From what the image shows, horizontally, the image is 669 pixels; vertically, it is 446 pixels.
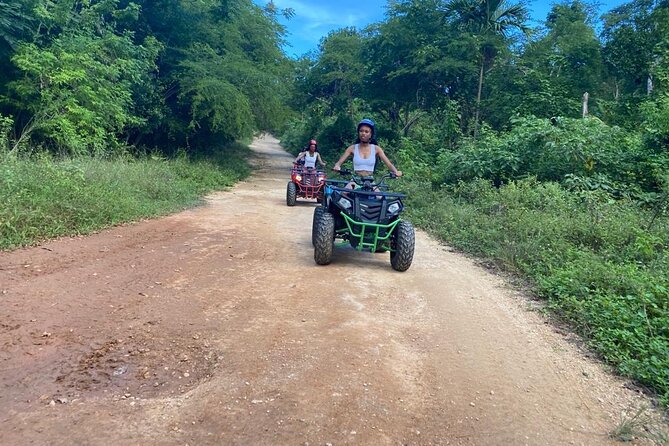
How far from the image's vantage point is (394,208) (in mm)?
6078

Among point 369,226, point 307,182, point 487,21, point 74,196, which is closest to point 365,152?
point 369,226

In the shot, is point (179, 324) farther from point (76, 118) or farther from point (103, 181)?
point (76, 118)

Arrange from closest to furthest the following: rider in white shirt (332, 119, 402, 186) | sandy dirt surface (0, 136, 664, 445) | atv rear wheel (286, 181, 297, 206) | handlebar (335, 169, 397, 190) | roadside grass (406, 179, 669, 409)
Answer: sandy dirt surface (0, 136, 664, 445) → roadside grass (406, 179, 669, 409) → handlebar (335, 169, 397, 190) → rider in white shirt (332, 119, 402, 186) → atv rear wheel (286, 181, 297, 206)

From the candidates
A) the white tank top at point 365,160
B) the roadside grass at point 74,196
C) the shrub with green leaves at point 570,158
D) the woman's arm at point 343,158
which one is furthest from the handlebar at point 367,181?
the shrub with green leaves at point 570,158

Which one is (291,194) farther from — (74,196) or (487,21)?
(487,21)

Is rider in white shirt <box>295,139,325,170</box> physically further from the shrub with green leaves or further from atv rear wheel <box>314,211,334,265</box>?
atv rear wheel <box>314,211,334,265</box>

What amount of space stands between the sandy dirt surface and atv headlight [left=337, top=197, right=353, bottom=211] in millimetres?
793

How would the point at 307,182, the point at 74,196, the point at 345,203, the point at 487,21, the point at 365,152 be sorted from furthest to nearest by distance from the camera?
the point at 487,21
the point at 307,182
the point at 74,196
the point at 365,152
the point at 345,203

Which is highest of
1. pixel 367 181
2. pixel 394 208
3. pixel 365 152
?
pixel 365 152

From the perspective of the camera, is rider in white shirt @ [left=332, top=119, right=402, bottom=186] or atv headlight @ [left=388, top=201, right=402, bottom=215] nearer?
atv headlight @ [left=388, top=201, right=402, bottom=215]

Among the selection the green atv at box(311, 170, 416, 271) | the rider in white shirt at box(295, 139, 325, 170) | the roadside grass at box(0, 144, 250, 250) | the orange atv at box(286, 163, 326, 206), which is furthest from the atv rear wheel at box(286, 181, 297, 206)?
the green atv at box(311, 170, 416, 271)

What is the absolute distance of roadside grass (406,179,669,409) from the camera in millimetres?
3857

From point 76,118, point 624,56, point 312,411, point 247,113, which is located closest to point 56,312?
point 312,411

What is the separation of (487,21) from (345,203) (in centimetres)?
1552
